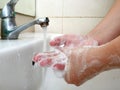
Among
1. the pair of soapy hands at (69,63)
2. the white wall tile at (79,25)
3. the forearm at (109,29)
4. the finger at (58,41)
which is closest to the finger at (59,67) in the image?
the pair of soapy hands at (69,63)

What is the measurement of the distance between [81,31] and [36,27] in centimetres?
22

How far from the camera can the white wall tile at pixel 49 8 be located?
1160 millimetres

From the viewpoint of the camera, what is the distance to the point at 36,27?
118 cm

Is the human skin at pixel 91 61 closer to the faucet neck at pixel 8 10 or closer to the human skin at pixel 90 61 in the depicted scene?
the human skin at pixel 90 61

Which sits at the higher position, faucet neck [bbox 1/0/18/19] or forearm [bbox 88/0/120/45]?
faucet neck [bbox 1/0/18/19]

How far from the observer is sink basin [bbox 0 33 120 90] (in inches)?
17.6

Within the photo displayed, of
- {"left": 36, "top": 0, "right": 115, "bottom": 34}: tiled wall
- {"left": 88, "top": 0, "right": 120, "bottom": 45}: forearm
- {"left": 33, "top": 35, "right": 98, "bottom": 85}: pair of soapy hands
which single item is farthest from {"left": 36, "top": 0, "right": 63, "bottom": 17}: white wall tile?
{"left": 33, "top": 35, "right": 98, "bottom": 85}: pair of soapy hands

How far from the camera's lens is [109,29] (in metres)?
0.76

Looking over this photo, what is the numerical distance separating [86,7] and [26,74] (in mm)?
647

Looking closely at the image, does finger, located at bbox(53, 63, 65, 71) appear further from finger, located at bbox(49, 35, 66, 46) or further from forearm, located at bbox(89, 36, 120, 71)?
finger, located at bbox(49, 35, 66, 46)

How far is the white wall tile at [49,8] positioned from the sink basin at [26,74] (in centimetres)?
43

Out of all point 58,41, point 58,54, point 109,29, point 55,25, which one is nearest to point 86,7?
point 55,25

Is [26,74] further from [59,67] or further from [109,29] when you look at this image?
[109,29]

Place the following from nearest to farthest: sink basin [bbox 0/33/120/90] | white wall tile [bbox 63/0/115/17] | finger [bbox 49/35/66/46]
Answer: sink basin [bbox 0/33/120/90] → finger [bbox 49/35/66/46] → white wall tile [bbox 63/0/115/17]
